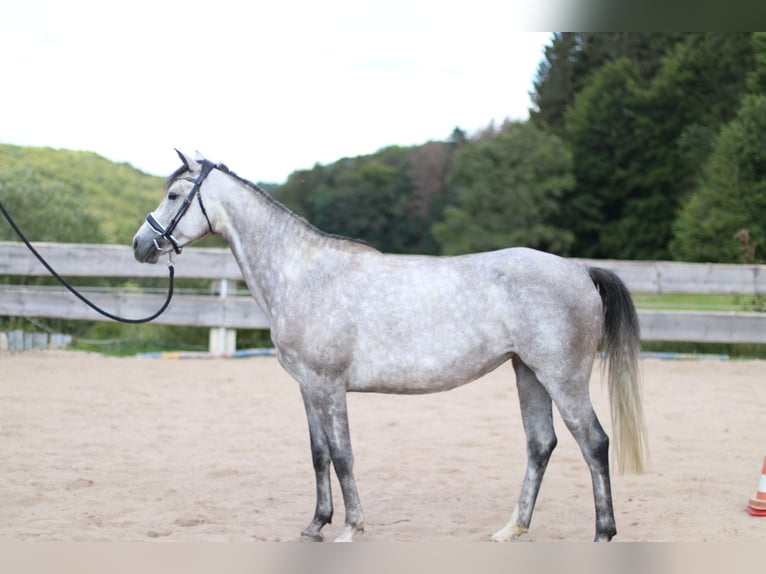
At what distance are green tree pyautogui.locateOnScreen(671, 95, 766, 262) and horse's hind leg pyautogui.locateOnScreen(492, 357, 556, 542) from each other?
17.5 metres

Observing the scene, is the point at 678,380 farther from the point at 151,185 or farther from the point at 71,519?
the point at 151,185

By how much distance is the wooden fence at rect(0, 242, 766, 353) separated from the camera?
9.26m

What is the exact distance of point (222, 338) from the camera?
9.54m

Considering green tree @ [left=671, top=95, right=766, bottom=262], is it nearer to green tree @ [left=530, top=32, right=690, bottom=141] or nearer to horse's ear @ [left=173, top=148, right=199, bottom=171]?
green tree @ [left=530, top=32, right=690, bottom=141]

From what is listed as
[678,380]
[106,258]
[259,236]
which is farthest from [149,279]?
[259,236]

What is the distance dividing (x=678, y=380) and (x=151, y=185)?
51.0ft

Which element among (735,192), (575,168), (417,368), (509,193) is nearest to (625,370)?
(417,368)

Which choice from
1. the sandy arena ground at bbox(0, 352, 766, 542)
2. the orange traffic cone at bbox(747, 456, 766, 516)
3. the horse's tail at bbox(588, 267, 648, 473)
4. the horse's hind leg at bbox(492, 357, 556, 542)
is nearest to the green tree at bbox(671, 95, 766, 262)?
the sandy arena ground at bbox(0, 352, 766, 542)

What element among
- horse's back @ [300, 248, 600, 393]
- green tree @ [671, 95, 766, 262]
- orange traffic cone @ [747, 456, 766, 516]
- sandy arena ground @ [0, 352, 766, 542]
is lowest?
sandy arena ground @ [0, 352, 766, 542]

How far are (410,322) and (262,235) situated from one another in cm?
86

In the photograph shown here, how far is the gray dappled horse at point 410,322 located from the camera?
3.57m

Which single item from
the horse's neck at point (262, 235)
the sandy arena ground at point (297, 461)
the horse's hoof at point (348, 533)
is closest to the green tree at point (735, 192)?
the sandy arena ground at point (297, 461)

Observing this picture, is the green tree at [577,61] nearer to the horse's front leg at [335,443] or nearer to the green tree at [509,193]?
the green tree at [509,193]

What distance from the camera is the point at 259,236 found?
3855 millimetres
